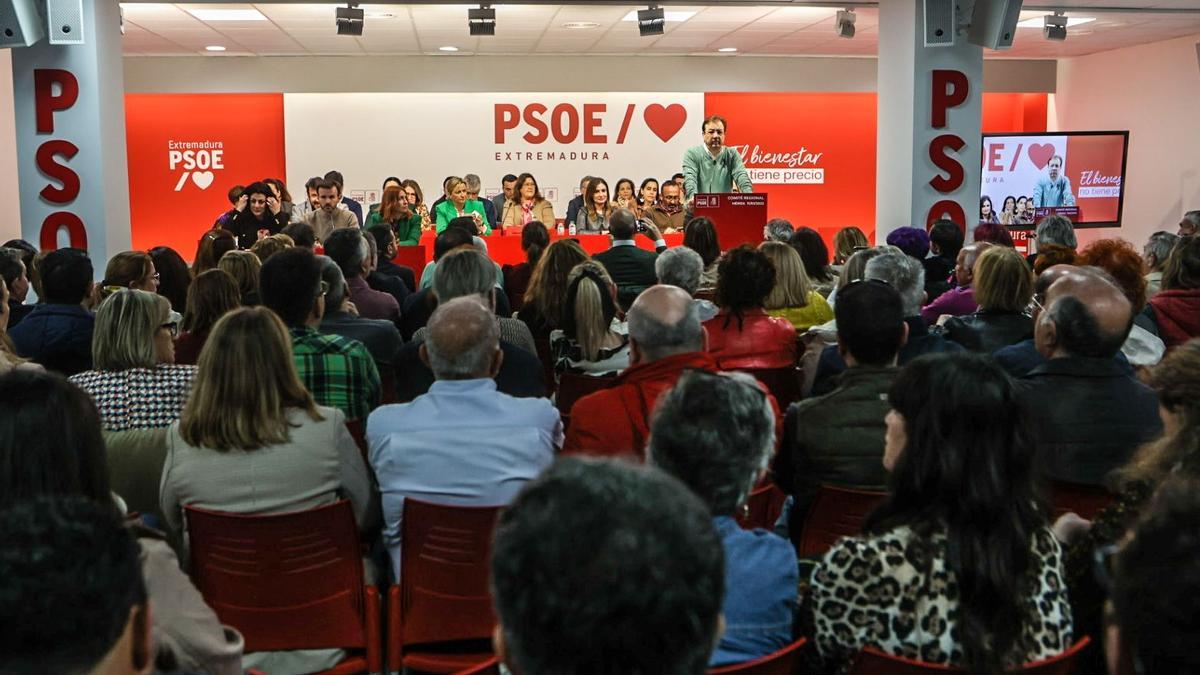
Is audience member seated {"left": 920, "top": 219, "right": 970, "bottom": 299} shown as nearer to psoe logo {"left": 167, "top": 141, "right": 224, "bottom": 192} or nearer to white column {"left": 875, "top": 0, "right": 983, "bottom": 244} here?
white column {"left": 875, "top": 0, "right": 983, "bottom": 244}

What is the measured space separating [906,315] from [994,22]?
15.3 feet

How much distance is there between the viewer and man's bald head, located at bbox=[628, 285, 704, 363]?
3.40 meters

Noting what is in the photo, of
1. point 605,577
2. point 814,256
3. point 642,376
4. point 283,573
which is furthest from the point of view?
point 814,256

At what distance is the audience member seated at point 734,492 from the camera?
6.56 feet

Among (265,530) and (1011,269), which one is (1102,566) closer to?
(265,530)

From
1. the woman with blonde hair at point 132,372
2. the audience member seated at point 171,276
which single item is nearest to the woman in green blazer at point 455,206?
the audience member seated at point 171,276

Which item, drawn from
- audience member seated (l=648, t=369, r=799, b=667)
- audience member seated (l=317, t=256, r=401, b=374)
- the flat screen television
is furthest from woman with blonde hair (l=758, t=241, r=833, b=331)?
the flat screen television

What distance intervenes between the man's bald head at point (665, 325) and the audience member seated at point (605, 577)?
2331mm

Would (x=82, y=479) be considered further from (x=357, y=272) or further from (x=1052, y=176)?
(x=1052, y=176)

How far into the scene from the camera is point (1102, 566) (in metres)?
1.39

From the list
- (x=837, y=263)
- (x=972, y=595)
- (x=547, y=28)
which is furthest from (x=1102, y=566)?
(x=547, y=28)

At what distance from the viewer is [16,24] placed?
7020mm

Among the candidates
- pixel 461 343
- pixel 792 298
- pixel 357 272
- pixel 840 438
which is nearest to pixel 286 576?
pixel 461 343

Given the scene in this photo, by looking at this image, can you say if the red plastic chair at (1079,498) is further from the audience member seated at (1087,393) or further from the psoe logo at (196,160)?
the psoe logo at (196,160)
